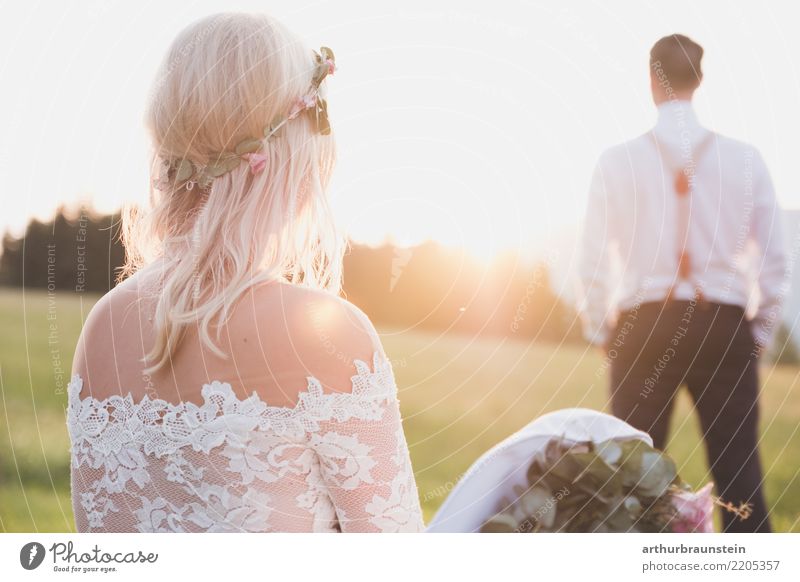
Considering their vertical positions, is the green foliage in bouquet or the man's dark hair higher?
the man's dark hair

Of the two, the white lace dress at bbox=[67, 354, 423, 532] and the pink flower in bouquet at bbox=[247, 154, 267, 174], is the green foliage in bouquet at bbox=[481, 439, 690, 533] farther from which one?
the pink flower in bouquet at bbox=[247, 154, 267, 174]

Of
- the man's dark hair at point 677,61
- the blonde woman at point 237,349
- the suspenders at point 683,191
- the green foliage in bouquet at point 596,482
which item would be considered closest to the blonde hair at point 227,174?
the blonde woman at point 237,349

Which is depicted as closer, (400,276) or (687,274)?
(687,274)

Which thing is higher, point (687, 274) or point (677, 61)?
point (677, 61)

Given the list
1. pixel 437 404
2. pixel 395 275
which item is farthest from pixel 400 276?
pixel 437 404

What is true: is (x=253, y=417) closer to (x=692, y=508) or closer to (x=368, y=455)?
(x=368, y=455)

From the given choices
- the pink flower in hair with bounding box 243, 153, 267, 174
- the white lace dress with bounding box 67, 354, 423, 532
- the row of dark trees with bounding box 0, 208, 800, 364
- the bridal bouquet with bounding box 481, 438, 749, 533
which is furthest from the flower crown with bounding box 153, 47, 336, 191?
the bridal bouquet with bounding box 481, 438, 749, 533

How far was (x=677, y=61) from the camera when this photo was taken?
210 centimetres

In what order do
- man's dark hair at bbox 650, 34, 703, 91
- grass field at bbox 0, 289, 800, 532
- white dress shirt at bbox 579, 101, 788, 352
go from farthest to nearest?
grass field at bbox 0, 289, 800, 532 → white dress shirt at bbox 579, 101, 788, 352 → man's dark hair at bbox 650, 34, 703, 91

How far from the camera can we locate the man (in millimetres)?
2135

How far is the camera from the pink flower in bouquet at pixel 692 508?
55.0 inches

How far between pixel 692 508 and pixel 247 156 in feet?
3.07

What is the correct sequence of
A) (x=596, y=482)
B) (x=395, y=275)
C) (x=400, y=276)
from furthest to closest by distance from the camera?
(x=400, y=276), (x=395, y=275), (x=596, y=482)
